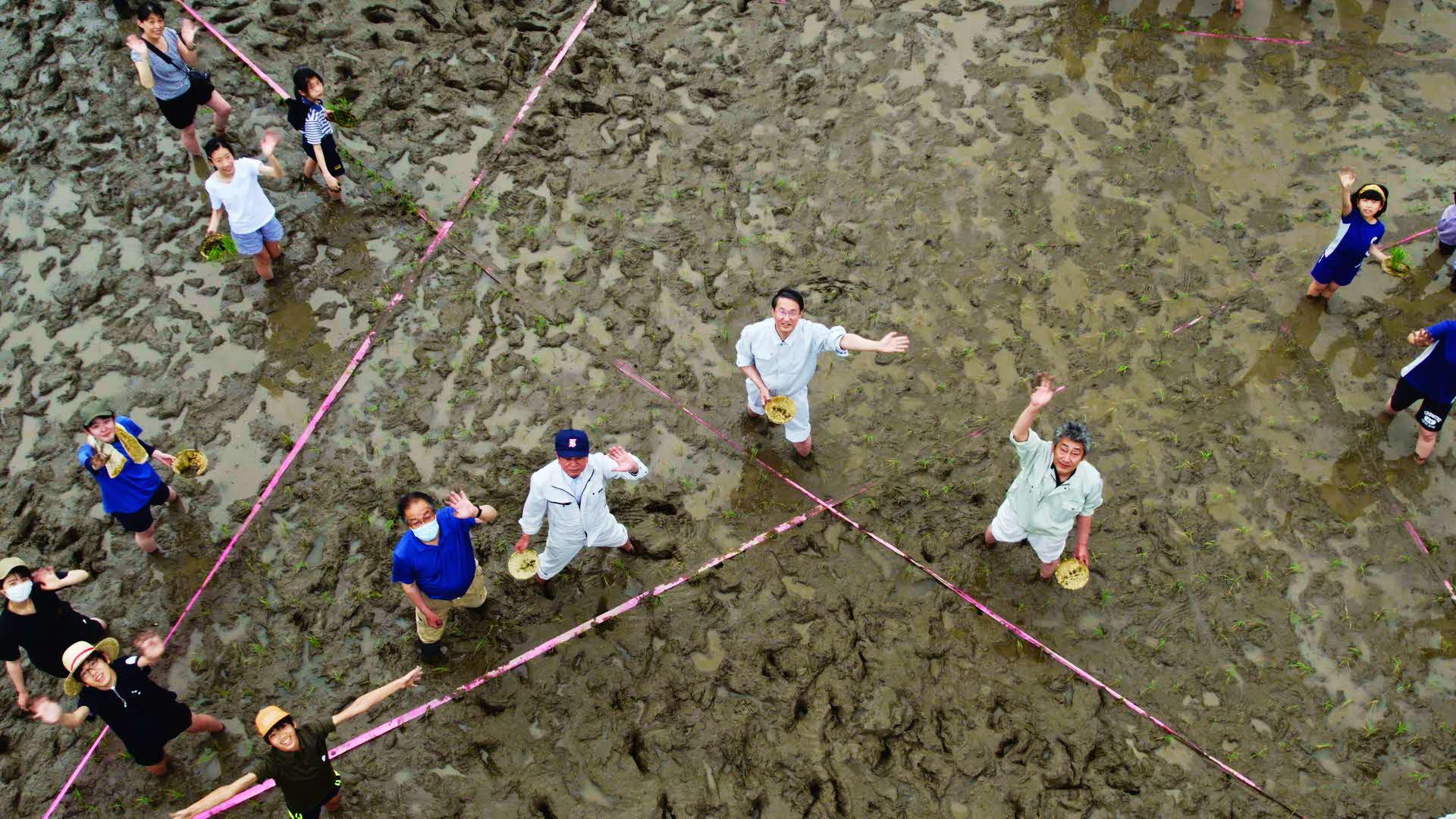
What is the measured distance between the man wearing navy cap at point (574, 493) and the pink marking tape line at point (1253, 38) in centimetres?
803

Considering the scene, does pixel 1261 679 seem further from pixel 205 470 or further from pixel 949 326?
pixel 205 470

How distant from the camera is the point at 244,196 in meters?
7.75

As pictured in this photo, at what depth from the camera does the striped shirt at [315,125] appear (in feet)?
27.0

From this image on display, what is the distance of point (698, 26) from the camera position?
1021cm

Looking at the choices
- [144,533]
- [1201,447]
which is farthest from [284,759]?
[1201,447]

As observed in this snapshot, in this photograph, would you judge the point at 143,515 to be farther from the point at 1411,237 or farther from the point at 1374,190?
the point at 1411,237

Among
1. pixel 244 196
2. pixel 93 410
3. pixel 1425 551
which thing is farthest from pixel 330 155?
pixel 1425 551

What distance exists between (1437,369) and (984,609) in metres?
3.65

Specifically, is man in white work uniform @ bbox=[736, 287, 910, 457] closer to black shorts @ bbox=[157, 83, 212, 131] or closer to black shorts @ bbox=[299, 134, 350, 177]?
black shorts @ bbox=[299, 134, 350, 177]

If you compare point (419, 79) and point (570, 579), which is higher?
point (419, 79)

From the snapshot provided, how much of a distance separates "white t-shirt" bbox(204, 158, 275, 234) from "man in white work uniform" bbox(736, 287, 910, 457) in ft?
13.8

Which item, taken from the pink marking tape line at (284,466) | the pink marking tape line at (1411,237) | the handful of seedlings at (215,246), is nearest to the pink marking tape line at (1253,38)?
the pink marking tape line at (1411,237)

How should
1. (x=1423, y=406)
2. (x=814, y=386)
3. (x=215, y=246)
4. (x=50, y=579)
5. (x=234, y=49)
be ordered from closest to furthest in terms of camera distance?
(x=50, y=579), (x=1423, y=406), (x=215, y=246), (x=814, y=386), (x=234, y=49)

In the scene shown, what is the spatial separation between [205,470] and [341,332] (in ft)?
5.08
